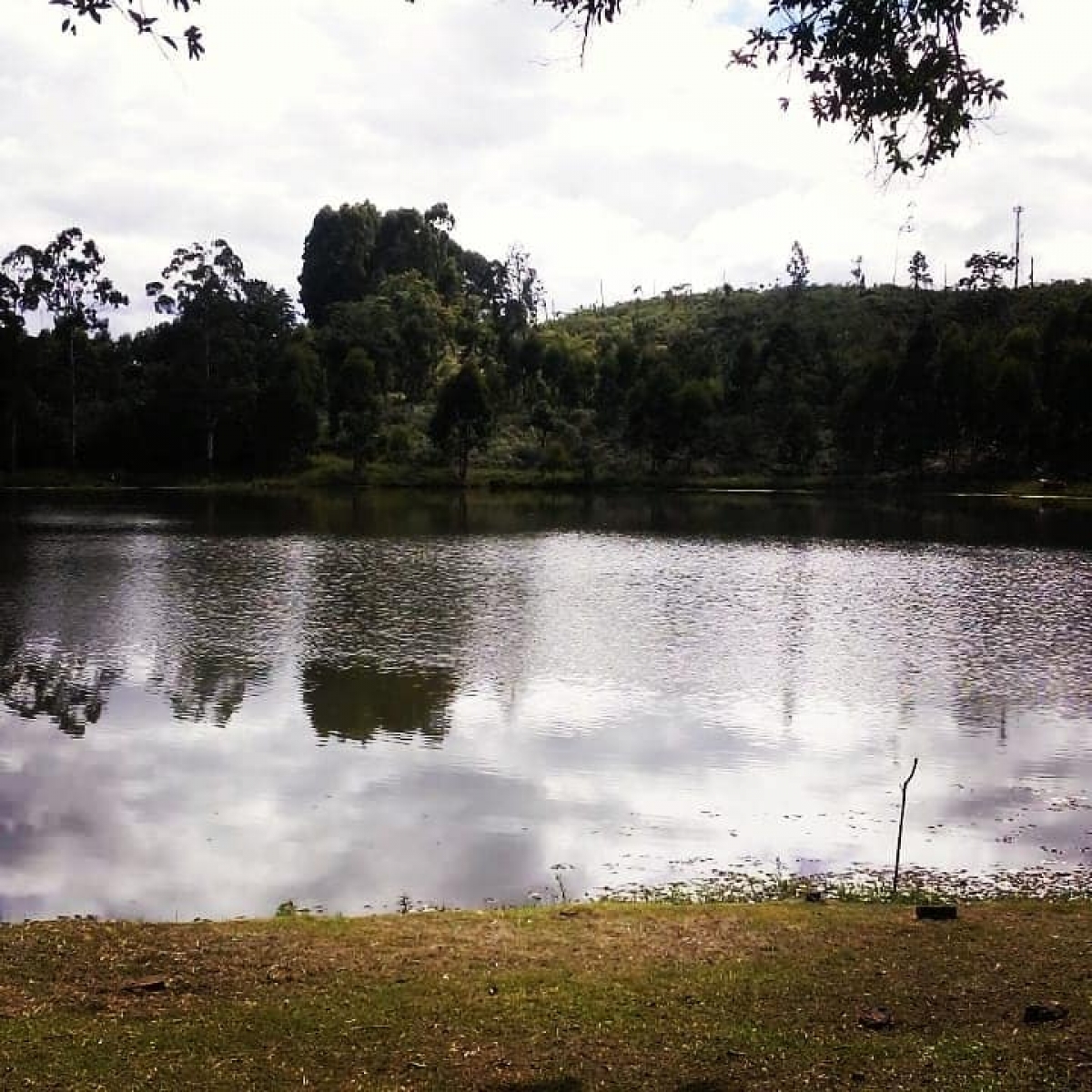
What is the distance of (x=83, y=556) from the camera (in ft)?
131

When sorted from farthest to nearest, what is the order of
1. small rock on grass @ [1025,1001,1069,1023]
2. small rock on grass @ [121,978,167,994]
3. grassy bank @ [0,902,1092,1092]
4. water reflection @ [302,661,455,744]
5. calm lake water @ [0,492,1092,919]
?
1. water reflection @ [302,661,455,744]
2. calm lake water @ [0,492,1092,919]
3. small rock on grass @ [121,978,167,994]
4. small rock on grass @ [1025,1001,1069,1023]
5. grassy bank @ [0,902,1092,1092]

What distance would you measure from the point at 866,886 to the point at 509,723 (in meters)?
8.21

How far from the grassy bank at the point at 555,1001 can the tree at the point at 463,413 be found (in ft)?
270

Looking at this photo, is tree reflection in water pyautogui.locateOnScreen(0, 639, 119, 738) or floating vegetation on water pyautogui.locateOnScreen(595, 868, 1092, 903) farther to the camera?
tree reflection in water pyautogui.locateOnScreen(0, 639, 119, 738)

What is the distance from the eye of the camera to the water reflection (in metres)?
17.9

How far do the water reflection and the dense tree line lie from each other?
6952 cm

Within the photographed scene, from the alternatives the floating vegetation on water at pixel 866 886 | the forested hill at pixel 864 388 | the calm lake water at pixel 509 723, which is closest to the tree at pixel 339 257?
the forested hill at pixel 864 388

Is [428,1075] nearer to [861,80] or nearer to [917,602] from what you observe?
[861,80]

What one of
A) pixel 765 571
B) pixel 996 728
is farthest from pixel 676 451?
pixel 996 728

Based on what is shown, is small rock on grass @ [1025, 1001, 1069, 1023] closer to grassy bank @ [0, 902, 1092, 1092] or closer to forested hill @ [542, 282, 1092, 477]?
grassy bank @ [0, 902, 1092, 1092]

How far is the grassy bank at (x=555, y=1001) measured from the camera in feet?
19.8

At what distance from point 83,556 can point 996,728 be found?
103ft

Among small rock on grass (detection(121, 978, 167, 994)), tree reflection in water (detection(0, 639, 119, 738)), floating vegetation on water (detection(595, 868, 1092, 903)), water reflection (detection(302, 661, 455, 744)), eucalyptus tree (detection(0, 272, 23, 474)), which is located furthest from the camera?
eucalyptus tree (detection(0, 272, 23, 474))

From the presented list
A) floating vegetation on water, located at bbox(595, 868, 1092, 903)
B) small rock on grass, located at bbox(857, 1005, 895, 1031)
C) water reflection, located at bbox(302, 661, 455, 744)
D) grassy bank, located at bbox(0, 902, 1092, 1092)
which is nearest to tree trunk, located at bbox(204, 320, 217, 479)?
water reflection, located at bbox(302, 661, 455, 744)
